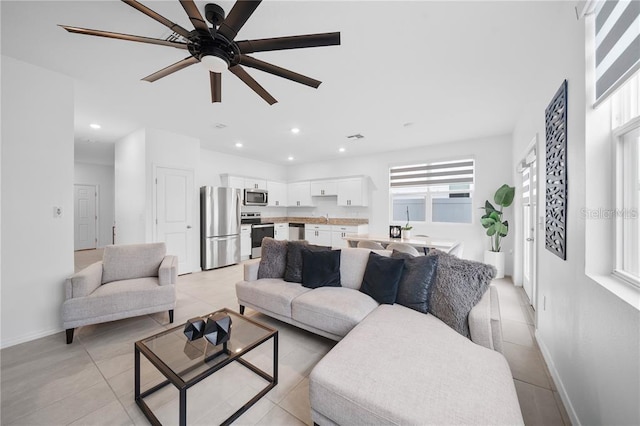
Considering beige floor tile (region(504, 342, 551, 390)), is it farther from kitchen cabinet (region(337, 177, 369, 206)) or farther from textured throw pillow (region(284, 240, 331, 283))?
kitchen cabinet (region(337, 177, 369, 206))

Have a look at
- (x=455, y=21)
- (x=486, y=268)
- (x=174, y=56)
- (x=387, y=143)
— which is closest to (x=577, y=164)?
(x=486, y=268)

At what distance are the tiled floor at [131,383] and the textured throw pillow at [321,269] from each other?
20.3 inches

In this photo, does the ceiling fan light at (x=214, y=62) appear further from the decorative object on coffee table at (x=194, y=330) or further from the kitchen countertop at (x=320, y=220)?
the kitchen countertop at (x=320, y=220)

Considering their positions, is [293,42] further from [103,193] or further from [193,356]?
[103,193]

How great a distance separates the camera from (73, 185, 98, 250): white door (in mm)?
7008


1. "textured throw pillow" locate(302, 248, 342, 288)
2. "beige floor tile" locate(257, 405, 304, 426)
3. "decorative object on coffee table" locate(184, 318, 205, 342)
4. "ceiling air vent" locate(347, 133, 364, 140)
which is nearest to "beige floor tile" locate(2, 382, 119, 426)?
"decorative object on coffee table" locate(184, 318, 205, 342)

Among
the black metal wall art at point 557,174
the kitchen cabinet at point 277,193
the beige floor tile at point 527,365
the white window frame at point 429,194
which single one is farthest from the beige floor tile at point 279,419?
the kitchen cabinet at point 277,193

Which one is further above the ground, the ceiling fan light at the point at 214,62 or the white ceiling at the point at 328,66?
the white ceiling at the point at 328,66

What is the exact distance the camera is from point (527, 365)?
1943 millimetres

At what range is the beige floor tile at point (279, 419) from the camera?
1415mm

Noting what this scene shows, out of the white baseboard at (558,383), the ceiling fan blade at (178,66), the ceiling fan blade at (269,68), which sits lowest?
the white baseboard at (558,383)

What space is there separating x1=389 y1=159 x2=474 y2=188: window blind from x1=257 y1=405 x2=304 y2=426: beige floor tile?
196 inches

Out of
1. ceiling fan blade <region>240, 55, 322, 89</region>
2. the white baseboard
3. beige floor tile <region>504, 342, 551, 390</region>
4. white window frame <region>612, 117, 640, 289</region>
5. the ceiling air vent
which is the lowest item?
beige floor tile <region>504, 342, 551, 390</region>

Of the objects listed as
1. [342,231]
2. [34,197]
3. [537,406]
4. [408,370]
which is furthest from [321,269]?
[342,231]
